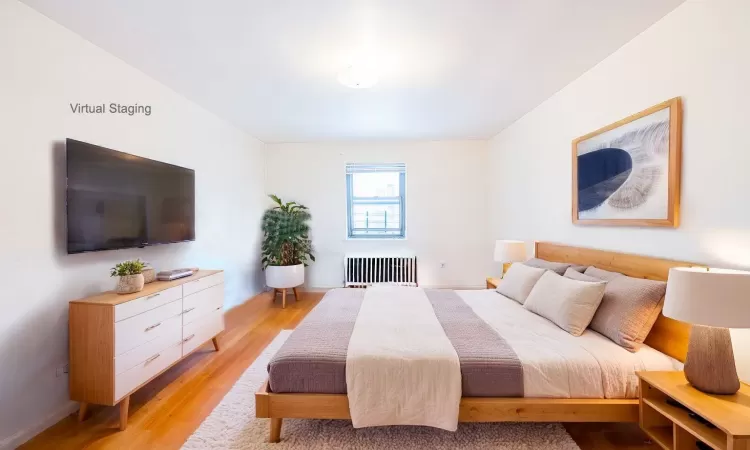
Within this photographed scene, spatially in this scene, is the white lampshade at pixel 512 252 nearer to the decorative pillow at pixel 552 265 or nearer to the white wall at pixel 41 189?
the decorative pillow at pixel 552 265

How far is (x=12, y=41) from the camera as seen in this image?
1.70 meters

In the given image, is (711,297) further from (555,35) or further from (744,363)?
(555,35)

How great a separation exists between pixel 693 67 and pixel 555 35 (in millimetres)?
779

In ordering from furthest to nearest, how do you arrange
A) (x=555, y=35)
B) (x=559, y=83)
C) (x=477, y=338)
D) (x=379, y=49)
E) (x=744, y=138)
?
(x=559, y=83) → (x=379, y=49) → (x=555, y=35) → (x=477, y=338) → (x=744, y=138)

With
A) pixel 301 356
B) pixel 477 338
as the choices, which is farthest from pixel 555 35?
pixel 301 356

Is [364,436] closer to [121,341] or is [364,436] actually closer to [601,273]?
[121,341]

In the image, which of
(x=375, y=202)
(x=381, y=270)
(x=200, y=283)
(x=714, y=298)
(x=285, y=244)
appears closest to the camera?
(x=714, y=298)

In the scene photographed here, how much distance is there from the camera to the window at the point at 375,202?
5.15m

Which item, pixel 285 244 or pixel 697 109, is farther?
pixel 285 244

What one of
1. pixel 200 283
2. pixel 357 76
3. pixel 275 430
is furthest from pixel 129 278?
pixel 357 76

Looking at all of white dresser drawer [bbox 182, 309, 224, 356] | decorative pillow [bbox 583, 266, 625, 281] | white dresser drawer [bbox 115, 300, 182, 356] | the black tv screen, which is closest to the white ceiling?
the black tv screen

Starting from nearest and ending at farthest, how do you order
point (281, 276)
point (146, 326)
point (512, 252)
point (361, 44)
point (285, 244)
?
point (146, 326) < point (361, 44) < point (512, 252) < point (281, 276) < point (285, 244)

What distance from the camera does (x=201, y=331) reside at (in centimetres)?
264

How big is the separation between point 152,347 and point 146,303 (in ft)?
1.04
